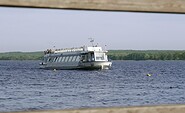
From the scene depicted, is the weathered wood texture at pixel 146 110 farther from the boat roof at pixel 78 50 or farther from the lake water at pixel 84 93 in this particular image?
the boat roof at pixel 78 50

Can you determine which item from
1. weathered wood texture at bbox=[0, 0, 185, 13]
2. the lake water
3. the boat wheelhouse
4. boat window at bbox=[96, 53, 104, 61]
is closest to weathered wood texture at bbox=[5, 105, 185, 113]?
weathered wood texture at bbox=[0, 0, 185, 13]

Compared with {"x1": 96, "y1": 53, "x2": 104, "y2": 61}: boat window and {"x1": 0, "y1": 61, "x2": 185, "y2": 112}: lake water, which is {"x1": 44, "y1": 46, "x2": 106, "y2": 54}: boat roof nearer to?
{"x1": 96, "y1": 53, "x2": 104, "y2": 61}: boat window

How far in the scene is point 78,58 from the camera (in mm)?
66250

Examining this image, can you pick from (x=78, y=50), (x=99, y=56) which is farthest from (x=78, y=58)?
(x=99, y=56)

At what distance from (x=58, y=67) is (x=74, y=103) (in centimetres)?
4942

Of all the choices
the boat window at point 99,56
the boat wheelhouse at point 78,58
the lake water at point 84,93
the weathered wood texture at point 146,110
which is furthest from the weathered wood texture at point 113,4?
the boat window at point 99,56

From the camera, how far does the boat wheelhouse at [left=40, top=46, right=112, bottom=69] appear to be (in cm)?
6316

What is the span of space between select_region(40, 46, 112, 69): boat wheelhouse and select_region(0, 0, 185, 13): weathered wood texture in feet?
197

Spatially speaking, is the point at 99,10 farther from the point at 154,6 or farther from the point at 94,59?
the point at 94,59

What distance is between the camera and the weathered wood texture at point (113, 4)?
1997 mm

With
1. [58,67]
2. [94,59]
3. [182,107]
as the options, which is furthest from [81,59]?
[182,107]

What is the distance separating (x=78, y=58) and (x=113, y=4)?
211ft

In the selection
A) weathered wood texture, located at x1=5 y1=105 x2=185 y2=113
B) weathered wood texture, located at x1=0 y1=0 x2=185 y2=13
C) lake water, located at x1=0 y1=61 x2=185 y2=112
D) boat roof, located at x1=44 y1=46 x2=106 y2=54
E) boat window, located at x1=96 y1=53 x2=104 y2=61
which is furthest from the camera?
boat roof, located at x1=44 y1=46 x2=106 y2=54

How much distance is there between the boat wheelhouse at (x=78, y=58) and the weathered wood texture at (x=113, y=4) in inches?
2361
